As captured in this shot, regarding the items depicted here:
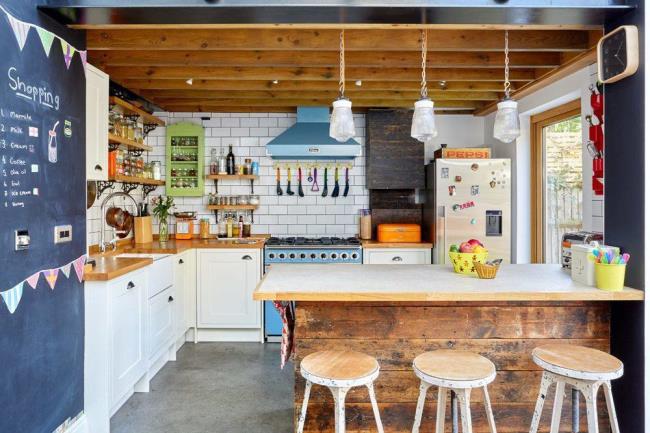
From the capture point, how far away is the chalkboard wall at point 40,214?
6.05 feet

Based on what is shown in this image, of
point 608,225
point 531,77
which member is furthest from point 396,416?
point 531,77

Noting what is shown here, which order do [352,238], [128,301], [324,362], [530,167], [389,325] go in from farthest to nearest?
1. [352,238]
2. [530,167]
3. [128,301]
4. [389,325]
5. [324,362]

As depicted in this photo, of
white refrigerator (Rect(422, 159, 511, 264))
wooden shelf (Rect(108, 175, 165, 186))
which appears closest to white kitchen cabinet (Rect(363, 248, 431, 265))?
white refrigerator (Rect(422, 159, 511, 264))

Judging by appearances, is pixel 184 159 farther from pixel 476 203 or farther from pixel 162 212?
pixel 476 203

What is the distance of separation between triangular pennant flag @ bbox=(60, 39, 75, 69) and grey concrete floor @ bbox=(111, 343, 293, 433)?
2138 mm

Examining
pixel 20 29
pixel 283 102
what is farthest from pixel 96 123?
pixel 283 102

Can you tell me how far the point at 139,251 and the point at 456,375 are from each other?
115 inches

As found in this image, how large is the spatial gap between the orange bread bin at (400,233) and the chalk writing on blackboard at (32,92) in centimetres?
302

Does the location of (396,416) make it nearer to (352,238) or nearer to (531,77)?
(352,238)

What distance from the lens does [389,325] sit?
2.13m

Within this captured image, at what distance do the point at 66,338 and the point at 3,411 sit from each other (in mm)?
496

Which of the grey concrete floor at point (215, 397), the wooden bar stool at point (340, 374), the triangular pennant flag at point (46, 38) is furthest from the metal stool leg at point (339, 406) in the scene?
the triangular pennant flag at point (46, 38)

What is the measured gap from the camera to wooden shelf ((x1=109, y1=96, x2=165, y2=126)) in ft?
11.0

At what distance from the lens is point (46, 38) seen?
82.7 inches
